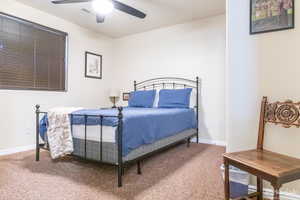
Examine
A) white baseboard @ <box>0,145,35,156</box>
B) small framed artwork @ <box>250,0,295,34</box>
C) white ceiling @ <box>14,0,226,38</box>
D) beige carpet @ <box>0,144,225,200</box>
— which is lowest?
beige carpet @ <box>0,144,225,200</box>

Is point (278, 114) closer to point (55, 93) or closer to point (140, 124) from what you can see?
point (140, 124)

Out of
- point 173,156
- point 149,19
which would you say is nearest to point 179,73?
point 149,19

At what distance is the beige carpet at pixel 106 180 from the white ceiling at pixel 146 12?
8.04ft

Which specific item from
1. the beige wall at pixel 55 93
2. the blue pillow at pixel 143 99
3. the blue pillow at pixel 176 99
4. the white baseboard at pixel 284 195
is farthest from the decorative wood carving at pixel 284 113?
the beige wall at pixel 55 93

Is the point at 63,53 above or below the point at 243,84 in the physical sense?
above

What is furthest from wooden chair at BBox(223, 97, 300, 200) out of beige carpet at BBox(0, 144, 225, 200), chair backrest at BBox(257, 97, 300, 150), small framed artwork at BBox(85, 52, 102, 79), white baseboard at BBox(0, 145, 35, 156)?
small framed artwork at BBox(85, 52, 102, 79)

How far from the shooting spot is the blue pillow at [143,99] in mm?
3881

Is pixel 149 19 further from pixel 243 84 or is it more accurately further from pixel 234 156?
pixel 234 156

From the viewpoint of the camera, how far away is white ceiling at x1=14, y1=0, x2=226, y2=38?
315 cm

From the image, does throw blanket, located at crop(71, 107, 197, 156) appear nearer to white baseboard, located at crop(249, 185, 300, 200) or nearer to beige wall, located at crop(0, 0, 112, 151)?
white baseboard, located at crop(249, 185, 300, 200)

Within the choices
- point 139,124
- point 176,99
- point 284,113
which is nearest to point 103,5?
point 139,124

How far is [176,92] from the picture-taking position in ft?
12.0

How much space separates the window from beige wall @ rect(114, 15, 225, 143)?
1600mm

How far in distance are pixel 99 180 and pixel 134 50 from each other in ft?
11.0
